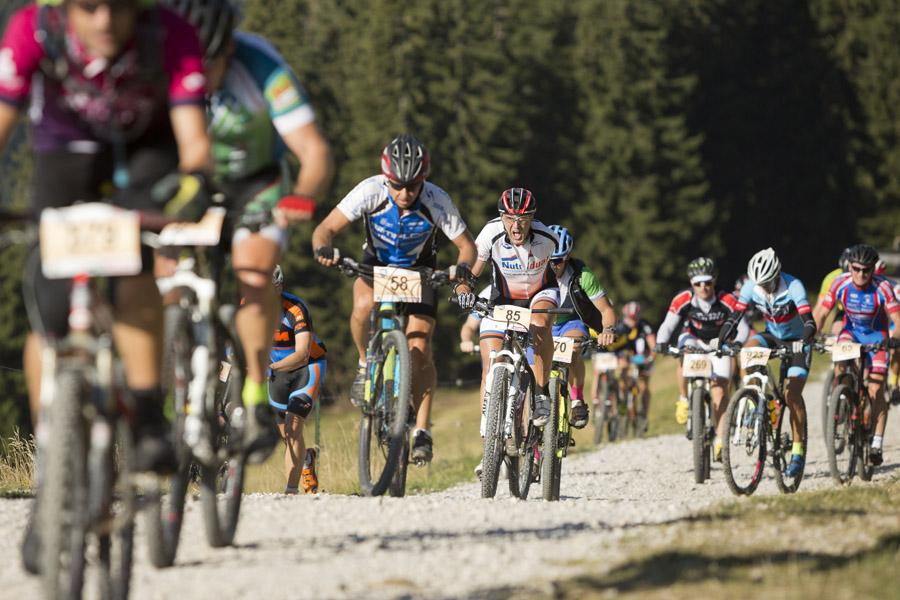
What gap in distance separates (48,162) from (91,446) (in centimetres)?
109

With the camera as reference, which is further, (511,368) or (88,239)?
(511,368)

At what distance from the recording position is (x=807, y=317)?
14102 mm

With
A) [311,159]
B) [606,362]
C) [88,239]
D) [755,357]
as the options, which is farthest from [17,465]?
[606,362]

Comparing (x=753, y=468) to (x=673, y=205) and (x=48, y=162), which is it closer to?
(x=48, y=162)

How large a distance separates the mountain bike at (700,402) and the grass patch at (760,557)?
6421mm

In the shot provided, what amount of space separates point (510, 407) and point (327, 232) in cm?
226

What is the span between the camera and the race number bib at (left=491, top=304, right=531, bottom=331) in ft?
37.9

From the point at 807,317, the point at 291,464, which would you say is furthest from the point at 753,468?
the point at 291,464

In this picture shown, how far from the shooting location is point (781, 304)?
1459cm

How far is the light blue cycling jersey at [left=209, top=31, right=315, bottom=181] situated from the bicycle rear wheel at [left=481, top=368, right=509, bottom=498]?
4380 millimetres

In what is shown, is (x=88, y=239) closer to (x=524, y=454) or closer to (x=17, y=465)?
(x=524, y=454)

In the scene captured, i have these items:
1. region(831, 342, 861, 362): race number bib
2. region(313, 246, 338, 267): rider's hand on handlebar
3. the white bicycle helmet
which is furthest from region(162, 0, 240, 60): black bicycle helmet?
region(831, 342, 861, 362): race number bib

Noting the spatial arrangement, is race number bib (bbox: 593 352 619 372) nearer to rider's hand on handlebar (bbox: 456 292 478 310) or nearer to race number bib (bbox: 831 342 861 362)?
race number bib (bbox: 831 342 861 362)

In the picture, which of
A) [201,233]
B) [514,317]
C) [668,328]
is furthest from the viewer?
[668,328]
